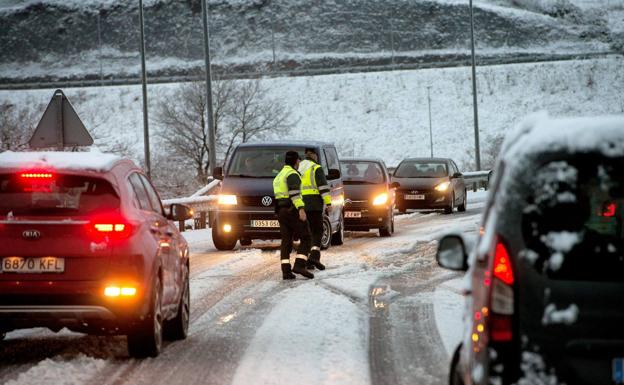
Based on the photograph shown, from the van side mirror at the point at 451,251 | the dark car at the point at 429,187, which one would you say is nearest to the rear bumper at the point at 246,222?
the dark car at the point at 429,187

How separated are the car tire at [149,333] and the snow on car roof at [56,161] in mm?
989

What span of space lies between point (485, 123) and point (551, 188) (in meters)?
82.2

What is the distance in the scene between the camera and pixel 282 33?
13388 cm

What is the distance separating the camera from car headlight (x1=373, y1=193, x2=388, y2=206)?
23.9 m

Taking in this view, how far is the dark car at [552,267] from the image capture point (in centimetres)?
470

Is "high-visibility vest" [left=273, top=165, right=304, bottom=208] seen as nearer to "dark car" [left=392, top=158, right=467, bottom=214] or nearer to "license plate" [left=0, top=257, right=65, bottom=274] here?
"license plate" [left=0, top=257, right=65, bottom=274]

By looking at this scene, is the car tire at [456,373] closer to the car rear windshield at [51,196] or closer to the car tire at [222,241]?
the car rear windshield at [51,196]

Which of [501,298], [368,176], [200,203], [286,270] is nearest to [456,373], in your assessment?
[501,298]

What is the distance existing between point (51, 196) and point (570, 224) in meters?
4.90

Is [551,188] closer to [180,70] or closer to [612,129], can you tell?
[612,129]

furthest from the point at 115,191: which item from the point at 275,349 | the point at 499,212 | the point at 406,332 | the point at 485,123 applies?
the point at 485,123

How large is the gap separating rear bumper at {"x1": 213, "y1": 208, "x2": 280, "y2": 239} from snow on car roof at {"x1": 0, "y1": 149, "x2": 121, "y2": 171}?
11.1 meters

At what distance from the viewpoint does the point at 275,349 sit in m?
9.40

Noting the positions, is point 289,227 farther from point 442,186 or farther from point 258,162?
point 442,186
